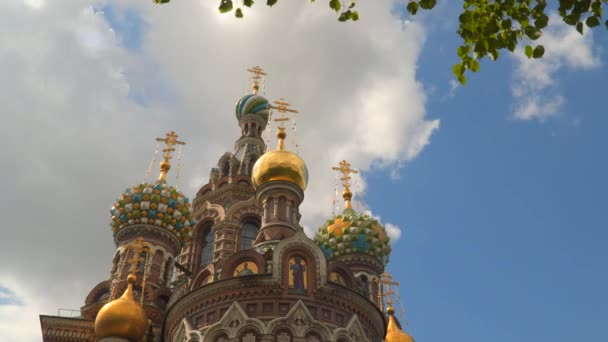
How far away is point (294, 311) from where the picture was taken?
43.5 feet

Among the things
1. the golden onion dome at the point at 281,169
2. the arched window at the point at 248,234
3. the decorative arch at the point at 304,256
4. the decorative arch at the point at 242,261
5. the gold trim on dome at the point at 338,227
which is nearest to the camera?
the decorative arch at the point at 304,256

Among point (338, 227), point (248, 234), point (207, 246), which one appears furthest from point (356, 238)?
point (207, 246)

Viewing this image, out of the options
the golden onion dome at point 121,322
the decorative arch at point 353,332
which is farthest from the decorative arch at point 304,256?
the golden onion dome at point 121,322

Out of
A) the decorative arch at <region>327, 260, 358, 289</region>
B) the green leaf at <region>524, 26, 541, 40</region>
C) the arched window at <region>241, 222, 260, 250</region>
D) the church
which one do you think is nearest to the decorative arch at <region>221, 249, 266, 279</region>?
the church

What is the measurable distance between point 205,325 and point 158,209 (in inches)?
310

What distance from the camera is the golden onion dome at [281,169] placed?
17406mm

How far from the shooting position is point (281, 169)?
17.4m

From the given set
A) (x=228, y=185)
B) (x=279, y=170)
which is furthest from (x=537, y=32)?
(x=228, y=185)

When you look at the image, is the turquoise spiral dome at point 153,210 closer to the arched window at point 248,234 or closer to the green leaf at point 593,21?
the arched window at point 248,234

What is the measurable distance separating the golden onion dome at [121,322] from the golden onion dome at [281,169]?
472 cm

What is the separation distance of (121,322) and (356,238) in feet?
32.5

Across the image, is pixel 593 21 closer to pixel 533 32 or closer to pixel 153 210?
pixel 533 32

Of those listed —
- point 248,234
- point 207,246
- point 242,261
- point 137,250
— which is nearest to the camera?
point 242,261

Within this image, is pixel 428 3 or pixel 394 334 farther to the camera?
pixel 394 334
